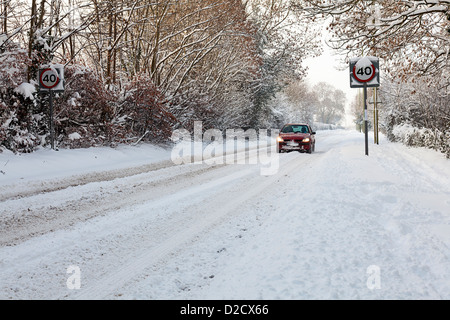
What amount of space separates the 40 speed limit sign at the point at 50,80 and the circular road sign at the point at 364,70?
10184mm

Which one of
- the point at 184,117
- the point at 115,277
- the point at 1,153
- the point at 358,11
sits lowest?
the point at 115,277

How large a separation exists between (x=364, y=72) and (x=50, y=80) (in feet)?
35.9

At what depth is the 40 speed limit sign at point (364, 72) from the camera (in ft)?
39.3

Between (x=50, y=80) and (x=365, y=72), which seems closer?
(x=50, y=80)

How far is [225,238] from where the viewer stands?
446 centimetres

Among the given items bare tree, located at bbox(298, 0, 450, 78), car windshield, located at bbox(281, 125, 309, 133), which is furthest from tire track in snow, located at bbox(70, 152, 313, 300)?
car windshield, located at bbox(281, 125, 309, 133)

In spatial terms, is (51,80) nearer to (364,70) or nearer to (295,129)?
(364,70)

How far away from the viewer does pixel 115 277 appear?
10.9 feet

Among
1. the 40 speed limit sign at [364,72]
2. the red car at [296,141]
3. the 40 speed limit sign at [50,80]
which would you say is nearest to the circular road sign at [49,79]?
the 40 speed limit sign at [50,80]

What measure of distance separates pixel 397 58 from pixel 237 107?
1883 centimetres

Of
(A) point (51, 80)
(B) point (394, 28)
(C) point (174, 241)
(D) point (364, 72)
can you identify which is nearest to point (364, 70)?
(D) point (364, 72)

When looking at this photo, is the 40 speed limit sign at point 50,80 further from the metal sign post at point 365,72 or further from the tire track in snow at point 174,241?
the metal sign post at point 365,72

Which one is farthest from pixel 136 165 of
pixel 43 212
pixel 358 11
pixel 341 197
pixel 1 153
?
pixel 358 11

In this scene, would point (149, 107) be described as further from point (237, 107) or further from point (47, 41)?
point (237, 107)
